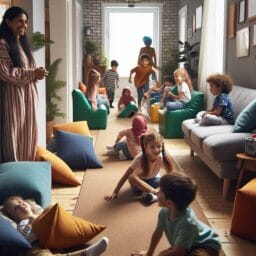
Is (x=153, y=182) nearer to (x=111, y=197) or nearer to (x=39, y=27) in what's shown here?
(x=111, y=197)

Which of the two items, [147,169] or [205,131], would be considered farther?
[205,131]

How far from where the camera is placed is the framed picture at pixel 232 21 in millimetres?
6147

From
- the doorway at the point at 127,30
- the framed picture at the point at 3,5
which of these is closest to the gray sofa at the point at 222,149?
the framed picture at the point at 3,5

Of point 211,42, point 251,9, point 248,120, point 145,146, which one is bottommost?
point 145,146

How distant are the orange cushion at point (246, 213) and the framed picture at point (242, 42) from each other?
3048 mm

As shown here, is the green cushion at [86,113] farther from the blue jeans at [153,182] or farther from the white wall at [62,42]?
the blue jeans at [153,182]

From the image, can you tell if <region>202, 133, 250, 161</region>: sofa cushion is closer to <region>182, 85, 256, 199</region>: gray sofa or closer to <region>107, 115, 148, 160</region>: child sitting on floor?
<region>182, 85, 256, 199</region>: gray sofa

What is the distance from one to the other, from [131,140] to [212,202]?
152cm

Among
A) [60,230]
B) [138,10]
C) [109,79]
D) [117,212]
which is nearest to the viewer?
[60,230]

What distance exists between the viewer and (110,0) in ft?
40.0

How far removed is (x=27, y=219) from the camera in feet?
9.36

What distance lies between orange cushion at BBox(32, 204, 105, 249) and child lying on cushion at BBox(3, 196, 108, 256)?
0.06m

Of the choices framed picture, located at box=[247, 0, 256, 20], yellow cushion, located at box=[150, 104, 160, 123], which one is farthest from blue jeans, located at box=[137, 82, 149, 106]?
framed picture, located at box=[247, 0, 256, 20]

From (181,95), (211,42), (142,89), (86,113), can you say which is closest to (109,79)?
(142,89)
